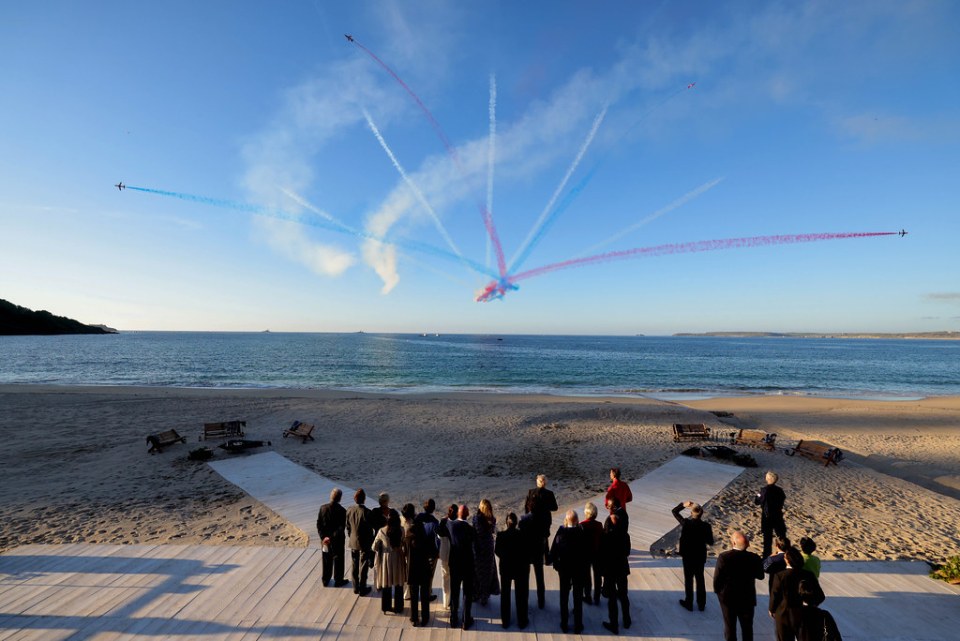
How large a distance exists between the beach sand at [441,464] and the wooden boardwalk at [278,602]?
1294 millimetres

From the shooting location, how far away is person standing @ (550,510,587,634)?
5.33 metres

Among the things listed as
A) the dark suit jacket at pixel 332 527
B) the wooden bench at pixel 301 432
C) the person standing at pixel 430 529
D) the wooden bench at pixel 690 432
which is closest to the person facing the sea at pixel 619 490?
the person standing at pixel 430 529

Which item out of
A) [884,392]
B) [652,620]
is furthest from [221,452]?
[884,392]

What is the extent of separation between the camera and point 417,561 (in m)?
5.42

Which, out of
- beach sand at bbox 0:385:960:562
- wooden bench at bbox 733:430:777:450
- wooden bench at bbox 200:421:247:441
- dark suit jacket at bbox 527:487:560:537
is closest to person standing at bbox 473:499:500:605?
dark suit jacket at bbox 527:487:560:537

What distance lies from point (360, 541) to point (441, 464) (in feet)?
28.8

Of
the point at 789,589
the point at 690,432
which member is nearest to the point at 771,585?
the point at 789,589

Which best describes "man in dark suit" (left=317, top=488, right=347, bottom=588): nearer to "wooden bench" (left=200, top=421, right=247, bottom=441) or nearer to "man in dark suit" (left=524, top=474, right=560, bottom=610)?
"man in dark suit" (left=524, top=474, right=560, bottom=610)

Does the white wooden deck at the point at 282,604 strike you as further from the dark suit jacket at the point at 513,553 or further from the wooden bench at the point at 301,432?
the wooden bench at the point at 301,432

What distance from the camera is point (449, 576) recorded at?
5707 mm

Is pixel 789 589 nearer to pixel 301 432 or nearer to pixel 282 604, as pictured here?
pixel 282 604

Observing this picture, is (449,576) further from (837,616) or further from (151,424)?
(151,424)

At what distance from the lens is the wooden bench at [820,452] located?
14.7 meters

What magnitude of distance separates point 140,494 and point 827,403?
42.1 meters
